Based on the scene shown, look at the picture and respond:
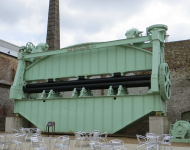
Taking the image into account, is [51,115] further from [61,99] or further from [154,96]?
[154,96]

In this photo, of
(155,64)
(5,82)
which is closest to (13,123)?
(5,82)

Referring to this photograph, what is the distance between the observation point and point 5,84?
23.1m

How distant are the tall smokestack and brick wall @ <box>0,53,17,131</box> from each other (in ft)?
45.4

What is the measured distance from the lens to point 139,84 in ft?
49.3

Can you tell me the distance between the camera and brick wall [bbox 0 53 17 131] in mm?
22609

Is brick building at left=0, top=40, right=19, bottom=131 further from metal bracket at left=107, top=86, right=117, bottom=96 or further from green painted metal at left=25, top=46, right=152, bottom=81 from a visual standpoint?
metal bracket at left=107, top=86, right=117, bottom=96

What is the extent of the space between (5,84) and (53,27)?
57.0 feet

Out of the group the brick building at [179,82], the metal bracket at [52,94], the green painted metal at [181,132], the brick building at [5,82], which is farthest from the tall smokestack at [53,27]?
the green painted metal at [181,132]

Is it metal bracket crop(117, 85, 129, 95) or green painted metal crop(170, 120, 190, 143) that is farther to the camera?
metal bracket crop(117, 85, 129, 95)

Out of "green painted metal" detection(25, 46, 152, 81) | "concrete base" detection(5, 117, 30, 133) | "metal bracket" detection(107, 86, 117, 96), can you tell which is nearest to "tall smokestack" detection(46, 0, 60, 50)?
"green painted metal" detection(25, 46, 152, 81)

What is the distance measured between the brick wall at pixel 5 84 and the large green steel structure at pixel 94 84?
4.06m

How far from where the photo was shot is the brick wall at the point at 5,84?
2261 cm

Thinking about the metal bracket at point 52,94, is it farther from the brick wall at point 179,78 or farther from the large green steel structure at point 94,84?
the brick wall at point 179,78

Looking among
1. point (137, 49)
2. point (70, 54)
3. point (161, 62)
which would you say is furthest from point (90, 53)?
point (161, 62)
